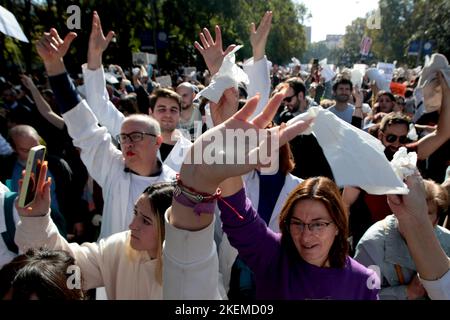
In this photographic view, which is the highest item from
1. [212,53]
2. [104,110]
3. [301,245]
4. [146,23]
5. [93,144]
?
[146,23]

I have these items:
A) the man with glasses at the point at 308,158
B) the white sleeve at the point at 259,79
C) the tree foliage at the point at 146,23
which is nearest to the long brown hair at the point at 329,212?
the white sleeve at the point at 259,79

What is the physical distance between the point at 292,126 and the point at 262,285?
729 mm

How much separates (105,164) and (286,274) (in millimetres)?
1423

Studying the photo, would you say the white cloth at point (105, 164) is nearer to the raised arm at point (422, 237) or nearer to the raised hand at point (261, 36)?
the raised hand at point (261, 36)

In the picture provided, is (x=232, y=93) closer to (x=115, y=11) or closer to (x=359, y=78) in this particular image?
(x=359, y=78)

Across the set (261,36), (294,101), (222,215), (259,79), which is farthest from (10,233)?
(294,101)

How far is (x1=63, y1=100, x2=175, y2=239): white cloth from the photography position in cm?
258

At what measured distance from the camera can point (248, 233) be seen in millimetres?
1588

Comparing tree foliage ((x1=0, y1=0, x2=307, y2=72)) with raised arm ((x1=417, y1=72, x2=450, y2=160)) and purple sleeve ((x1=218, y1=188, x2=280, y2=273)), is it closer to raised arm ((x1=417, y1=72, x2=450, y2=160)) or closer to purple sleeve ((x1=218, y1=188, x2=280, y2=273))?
raised arm ((x1=417, y1=72, x2=450, y2=160))

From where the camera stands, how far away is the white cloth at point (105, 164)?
8.47 feet

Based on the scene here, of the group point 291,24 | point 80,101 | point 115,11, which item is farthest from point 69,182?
point 291,24

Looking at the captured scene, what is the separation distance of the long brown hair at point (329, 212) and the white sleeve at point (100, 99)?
177 cm

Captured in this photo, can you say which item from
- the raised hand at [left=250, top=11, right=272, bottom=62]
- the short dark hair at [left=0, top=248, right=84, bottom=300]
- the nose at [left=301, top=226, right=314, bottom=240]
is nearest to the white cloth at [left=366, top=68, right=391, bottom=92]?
the raised hand at [left=250, top=11, right=272, bottom=62]

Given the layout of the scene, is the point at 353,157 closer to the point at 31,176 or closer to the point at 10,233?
the point at 31,176
